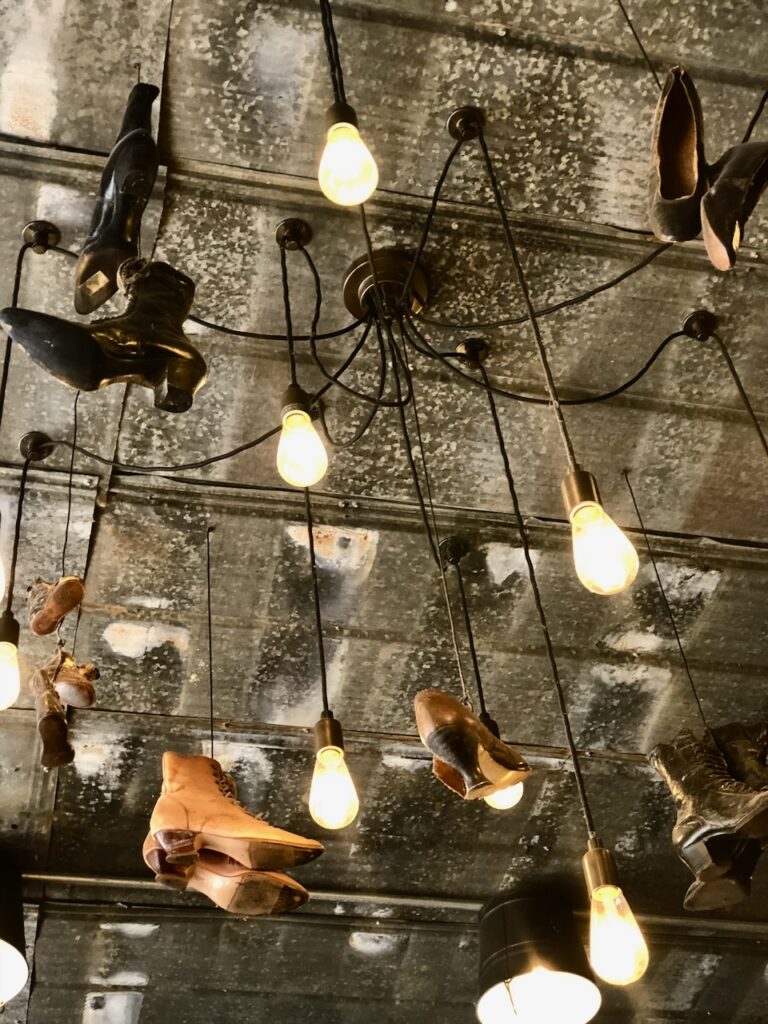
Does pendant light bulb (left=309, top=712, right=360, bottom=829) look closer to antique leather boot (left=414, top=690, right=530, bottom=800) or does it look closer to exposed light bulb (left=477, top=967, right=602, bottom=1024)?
antique leather boot (left=414, top=690, right=530, bottom=800)

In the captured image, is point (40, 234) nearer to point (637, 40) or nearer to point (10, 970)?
point (637, 40)

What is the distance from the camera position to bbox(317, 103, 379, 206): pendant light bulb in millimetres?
1865

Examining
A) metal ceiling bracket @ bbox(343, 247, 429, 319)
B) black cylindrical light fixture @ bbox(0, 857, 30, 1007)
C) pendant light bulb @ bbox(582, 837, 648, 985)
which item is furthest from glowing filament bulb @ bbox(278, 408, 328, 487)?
black cylindrical light fixture @ bbox(0, 857, 30, 1007)

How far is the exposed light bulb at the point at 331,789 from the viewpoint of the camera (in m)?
2.35

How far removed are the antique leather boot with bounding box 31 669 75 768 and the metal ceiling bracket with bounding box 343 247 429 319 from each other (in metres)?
1.46

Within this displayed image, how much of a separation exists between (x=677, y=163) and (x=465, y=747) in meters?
1.41

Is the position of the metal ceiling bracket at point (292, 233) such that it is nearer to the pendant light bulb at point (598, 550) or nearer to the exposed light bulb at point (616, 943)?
the pendant light bulb at point (598, 550)

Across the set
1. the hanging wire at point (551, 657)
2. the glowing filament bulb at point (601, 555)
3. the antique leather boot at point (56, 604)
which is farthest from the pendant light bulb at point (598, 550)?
the antique leather boot at point (56, 604)

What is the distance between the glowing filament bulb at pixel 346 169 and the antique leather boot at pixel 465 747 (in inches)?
48.2

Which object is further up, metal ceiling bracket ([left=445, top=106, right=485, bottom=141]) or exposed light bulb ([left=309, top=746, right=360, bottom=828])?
metal ceiling bracket ([left=445, top=106, right=485, bottom=141])

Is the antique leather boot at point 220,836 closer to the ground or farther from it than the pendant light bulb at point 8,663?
closer to the ground

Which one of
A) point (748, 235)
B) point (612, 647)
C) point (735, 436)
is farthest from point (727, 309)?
point (612, 647)

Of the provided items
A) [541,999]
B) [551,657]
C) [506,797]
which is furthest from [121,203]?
[541,999]

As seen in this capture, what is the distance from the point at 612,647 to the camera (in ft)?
A: 12.7
